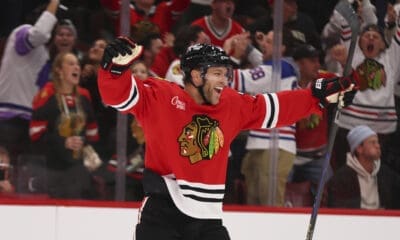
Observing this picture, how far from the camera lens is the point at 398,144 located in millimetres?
5230

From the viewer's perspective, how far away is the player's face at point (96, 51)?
5.02 m

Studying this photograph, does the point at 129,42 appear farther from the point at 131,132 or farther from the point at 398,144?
the point at 398,144

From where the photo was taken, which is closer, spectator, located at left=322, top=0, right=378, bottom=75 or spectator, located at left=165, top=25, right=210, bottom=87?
spectator, located at left=165, top=25, right=210, bottom=87

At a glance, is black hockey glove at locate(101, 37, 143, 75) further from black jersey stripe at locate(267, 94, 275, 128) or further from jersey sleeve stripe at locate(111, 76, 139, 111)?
black jersey stripe at locate(267, 94, 275, 128)

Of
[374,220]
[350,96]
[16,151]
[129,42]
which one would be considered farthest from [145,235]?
[374,220]

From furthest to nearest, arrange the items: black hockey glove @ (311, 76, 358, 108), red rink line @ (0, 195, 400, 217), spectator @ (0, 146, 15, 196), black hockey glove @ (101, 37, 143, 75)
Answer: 1. spectator @ (0, 146, 15, 196)
2. red rink line @ (0, 195, 400, 217)
3. black hockey glove @ (311, 76, 358, 108)
4. black hockey glove @ (101, 37, 143, 75)

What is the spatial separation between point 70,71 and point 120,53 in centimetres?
147

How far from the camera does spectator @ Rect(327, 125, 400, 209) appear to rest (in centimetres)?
514

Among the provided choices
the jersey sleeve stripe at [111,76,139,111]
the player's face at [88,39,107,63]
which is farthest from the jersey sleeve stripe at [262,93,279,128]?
the player's face at [88,39,107,63]

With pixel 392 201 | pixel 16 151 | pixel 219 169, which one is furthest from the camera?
pixel 392 201

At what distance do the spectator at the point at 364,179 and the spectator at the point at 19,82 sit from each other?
61.0 inches

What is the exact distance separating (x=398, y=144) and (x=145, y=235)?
2018 mm

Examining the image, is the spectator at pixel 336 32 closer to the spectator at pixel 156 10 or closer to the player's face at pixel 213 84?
the spectator at pixel 156 10

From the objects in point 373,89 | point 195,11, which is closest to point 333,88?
point 373,89
